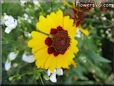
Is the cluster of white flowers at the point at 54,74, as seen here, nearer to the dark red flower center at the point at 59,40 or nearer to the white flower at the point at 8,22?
the dark red flower center at the point at 59,40

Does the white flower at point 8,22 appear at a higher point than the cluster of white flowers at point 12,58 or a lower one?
higher

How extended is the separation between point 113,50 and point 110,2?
1543mm

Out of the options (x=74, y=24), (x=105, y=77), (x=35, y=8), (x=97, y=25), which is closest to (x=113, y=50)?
(x=105, y=77)

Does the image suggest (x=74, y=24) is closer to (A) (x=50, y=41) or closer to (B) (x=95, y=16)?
(A) (x=50, y=41)

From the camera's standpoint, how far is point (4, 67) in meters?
1.11

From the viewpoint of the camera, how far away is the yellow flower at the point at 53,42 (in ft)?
2.92

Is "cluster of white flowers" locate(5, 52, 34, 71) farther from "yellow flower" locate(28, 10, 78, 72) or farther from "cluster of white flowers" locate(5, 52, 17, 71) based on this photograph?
"yellow flower" locate(28, 10, 78, 72)

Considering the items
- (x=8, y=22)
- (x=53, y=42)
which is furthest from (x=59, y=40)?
(x=8, y=22)

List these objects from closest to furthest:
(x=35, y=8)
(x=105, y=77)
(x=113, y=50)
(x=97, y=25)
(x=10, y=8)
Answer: (x=10, y=8)
(x=35, y=8)
(x=97, y=25)
(x=105, y=77)
(x=113, y=50)

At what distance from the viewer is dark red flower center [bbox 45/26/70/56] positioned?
903 mm

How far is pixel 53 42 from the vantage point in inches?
35.9

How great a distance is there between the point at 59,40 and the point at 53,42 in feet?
0.05

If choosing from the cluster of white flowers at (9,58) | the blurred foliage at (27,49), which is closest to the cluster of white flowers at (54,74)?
the blurred foliage at (27,49)

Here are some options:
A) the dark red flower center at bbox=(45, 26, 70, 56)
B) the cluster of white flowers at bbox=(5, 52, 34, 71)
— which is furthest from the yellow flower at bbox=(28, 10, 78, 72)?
the cluster of white flowers at bbox=(5, 52, 34, 71)
